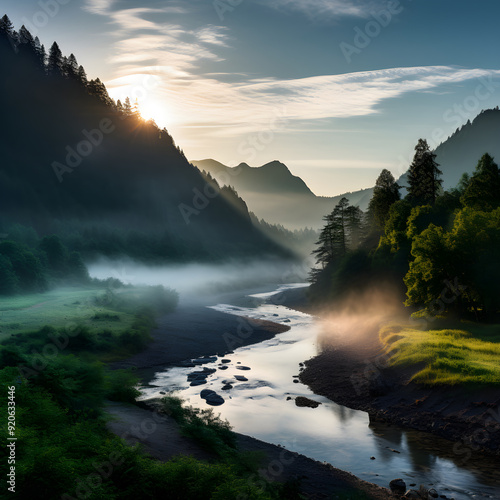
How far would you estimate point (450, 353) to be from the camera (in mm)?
38188

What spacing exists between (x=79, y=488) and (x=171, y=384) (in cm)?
2711

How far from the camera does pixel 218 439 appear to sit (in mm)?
23656

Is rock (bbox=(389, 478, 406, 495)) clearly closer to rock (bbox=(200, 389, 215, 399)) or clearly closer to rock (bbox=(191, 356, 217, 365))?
rock (bbox=(200, 389, 215, 399))

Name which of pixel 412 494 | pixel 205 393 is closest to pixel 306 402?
pixel 205 393

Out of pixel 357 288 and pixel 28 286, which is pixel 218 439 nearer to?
pixel 357 288

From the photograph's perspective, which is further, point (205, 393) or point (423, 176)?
point (423, 176)

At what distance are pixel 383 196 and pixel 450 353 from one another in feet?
214

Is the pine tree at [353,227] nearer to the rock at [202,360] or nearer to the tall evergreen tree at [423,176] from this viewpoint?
the tall evergreen tree at [423,176]

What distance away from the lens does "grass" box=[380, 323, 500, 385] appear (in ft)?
108

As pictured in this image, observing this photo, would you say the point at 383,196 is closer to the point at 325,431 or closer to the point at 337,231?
the point at 337,231

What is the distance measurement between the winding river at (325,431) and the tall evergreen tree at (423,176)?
58.6 m

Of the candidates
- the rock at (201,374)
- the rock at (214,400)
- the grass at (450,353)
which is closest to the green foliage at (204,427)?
the rock at (214,400)

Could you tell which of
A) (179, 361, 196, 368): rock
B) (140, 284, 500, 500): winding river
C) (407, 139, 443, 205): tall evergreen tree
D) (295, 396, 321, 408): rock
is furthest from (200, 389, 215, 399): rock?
(407, 139, 443, 205): tall evergreen tree

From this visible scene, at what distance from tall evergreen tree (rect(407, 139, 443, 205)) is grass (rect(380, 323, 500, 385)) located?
48119mm
